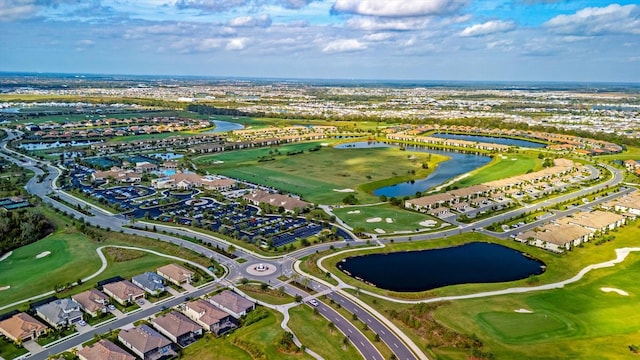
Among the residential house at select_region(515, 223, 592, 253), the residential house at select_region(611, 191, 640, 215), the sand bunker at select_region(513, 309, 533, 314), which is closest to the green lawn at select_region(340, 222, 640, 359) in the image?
the sand bunker at select_region(513, 309, 533, 314)

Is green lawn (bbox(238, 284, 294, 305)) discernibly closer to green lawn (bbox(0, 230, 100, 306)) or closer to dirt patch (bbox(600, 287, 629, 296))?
green lawn (bbox(0, 230, 100, 306))

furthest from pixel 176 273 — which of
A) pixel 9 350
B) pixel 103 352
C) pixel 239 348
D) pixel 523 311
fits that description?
pixel 523 311

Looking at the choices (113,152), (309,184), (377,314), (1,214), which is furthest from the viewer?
(113,152)

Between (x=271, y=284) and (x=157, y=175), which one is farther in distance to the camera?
(x=157, y=175)

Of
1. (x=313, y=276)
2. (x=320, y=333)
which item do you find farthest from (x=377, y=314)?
(x=313, y=276)

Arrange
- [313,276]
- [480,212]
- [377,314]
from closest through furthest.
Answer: [377,314] → [313,276] → [480,212]

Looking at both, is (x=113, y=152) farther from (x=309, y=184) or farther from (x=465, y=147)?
(x=465, y=147)
